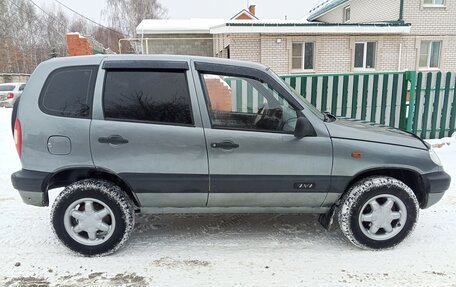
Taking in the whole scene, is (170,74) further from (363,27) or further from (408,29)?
(408,29)

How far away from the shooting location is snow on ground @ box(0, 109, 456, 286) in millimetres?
2764

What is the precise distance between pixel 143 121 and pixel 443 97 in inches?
266

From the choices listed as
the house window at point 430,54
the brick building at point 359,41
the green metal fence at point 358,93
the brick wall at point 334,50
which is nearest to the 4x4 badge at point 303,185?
the green metal fence at point 358,93

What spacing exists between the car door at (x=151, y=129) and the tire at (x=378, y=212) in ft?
4.56

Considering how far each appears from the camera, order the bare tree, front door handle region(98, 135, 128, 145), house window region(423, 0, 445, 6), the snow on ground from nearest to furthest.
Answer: the snow on ground → front door handle region(98, 135, 128, 145) → house window region(423, 0, 445, 6) → the bare tree

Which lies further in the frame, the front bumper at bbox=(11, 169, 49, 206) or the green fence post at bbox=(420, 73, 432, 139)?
the green fence post at bbox=(420, 73, 432, 139)

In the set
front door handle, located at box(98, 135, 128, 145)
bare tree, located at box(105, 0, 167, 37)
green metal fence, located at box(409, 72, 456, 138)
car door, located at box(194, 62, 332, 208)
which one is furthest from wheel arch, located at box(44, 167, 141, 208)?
bare tree, located at box(105, 0, 167, 37)

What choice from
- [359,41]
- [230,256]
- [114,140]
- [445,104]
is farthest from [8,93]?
[445,104]

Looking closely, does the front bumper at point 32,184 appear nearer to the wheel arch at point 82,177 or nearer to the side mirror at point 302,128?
the wheel arch at point 82,177

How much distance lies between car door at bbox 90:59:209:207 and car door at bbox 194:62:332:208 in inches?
5.4

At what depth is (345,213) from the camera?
3.13m

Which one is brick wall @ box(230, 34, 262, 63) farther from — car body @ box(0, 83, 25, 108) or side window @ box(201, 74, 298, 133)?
car body @ box(0, 83, 25, 108)

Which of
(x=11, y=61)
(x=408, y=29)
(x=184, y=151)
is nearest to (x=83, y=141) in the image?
(x=184, y=151)

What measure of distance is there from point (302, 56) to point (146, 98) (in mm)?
12514
